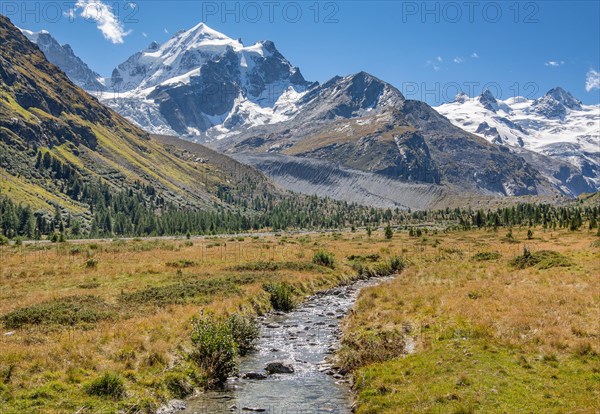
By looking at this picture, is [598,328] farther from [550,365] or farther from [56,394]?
[56,394]

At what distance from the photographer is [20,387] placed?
2019 cm

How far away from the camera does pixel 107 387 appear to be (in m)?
21.3

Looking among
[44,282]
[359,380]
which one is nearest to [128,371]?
[359,380]

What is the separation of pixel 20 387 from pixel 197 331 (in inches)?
369

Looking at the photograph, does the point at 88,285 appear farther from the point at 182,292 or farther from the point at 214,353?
the point at 214,353

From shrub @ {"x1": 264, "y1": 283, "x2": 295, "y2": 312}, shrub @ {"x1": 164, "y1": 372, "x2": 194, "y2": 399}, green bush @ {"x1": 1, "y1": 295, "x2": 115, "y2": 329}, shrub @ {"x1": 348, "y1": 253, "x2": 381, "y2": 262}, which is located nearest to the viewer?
shrub @ {"x1": 164, "y1": 372, "x2": 194, "y2": 399}

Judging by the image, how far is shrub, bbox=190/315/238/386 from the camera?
25.9m

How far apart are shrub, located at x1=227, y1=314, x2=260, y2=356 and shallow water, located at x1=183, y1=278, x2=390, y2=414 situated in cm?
64

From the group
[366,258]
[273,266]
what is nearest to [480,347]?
[273,266]

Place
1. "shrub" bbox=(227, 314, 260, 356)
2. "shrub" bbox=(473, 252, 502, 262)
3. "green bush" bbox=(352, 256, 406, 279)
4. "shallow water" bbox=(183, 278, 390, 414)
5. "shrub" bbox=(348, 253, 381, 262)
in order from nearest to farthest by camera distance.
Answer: "shallow water" bbox=(183, 278, 390, 414)
"shrub" bbox=(227, 314, 260, 356)
"shrub" bbox=(473, 252, 502, 262)
"green bush" bbox=(352, 256, 406, 279)
"shrub" bbox=(348, 253, 381, 262)

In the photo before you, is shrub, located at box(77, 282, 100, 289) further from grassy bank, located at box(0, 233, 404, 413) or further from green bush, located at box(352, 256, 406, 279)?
green bush, located at box(352, 256, 406, 279)

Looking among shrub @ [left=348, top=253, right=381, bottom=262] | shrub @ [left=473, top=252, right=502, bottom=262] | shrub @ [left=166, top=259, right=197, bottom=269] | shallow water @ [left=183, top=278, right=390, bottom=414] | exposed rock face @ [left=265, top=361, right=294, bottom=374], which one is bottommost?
shallow water @ [left=183, top=278, right=390, bottom=414]

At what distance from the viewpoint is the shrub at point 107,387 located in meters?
20.9

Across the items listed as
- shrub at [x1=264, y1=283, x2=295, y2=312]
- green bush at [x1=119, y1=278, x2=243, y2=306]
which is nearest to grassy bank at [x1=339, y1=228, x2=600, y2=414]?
shrub at [x1=264, y1=283, x2=295, y2=312]
